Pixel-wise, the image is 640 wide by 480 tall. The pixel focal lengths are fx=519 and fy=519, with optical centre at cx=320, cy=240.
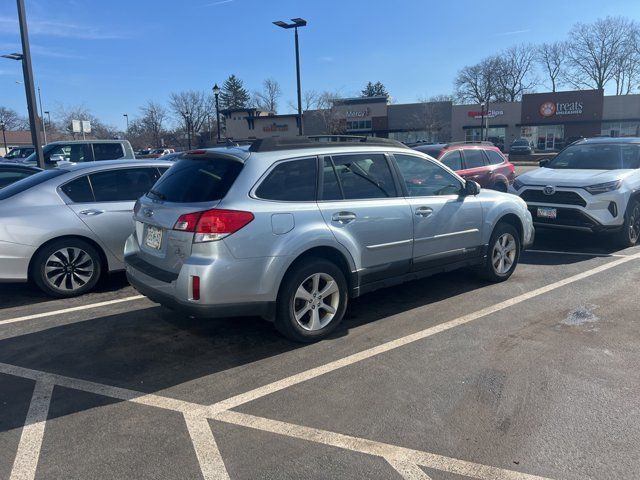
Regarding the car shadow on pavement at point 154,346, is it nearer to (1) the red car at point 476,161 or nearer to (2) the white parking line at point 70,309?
(2) the white parking line at point 70,309

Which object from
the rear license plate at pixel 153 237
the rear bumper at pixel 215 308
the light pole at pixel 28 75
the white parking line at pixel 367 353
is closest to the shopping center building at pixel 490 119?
the light pole at pixel 28 75

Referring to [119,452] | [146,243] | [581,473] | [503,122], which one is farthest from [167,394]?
[503,122]

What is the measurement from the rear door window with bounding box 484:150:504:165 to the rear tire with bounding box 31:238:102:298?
374 inches

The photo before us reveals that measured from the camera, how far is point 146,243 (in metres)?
4.67

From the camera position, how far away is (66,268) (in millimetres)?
6141

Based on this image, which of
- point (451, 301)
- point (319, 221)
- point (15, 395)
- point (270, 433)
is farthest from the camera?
point (451, 301)

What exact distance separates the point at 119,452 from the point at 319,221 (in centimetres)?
236

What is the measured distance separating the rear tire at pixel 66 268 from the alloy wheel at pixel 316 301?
3.08 metres

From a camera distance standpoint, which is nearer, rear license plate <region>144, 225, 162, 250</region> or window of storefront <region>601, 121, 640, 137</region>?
rear license plate <region>144, 225, 162, 250</region>


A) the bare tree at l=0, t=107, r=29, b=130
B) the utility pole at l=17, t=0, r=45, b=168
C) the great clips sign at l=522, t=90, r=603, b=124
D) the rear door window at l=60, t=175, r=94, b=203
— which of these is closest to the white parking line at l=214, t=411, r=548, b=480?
the rear door window at l=60, t=175, r=94, b=203

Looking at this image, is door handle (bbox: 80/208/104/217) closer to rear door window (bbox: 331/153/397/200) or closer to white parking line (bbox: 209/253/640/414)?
rear door window (bbox: 331/153/397/200)

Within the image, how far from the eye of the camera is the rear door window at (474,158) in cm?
1194

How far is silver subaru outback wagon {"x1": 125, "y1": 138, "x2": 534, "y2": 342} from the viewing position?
409 centimetres

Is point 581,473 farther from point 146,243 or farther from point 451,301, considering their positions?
point 146,243
